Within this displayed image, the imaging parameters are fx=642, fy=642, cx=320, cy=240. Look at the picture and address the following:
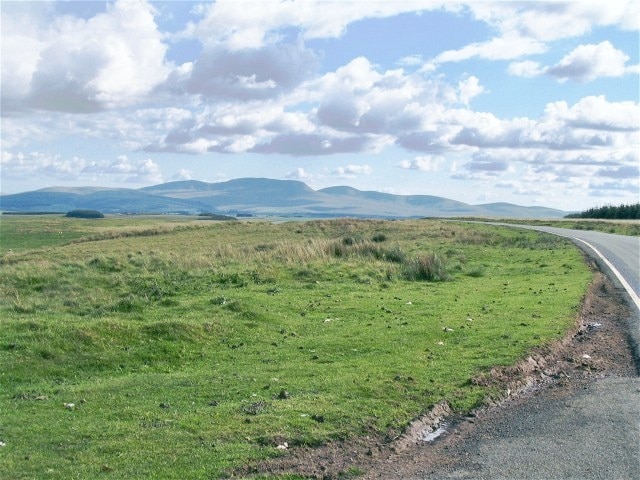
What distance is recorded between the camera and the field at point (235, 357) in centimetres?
827

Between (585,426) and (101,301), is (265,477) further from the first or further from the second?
(101,301)

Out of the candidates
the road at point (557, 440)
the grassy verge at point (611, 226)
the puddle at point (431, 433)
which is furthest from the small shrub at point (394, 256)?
the grassy verge at point (611, 226)

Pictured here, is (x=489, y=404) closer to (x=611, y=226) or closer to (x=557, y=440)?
(x=557, y=440)

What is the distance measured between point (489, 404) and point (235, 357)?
532 cm

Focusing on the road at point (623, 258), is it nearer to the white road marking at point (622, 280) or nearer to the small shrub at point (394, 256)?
the white road marking at point (622, 280)

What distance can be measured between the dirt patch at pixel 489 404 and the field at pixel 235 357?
25 centimetres

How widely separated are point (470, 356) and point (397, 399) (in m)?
3.10

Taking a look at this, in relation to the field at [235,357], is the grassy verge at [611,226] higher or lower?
higher

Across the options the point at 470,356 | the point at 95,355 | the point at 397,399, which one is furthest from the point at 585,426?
the point at 95,355

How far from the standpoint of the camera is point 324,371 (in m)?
11.7

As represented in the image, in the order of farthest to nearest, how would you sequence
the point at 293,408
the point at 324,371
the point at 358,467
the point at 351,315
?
the point at 351,315 < the point at 324,371 < the point at 293,408 < the point at 358,467

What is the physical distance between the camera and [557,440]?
832 cm

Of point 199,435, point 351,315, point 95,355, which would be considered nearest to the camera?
point 199,435

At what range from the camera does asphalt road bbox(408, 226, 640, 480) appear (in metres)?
7.37
